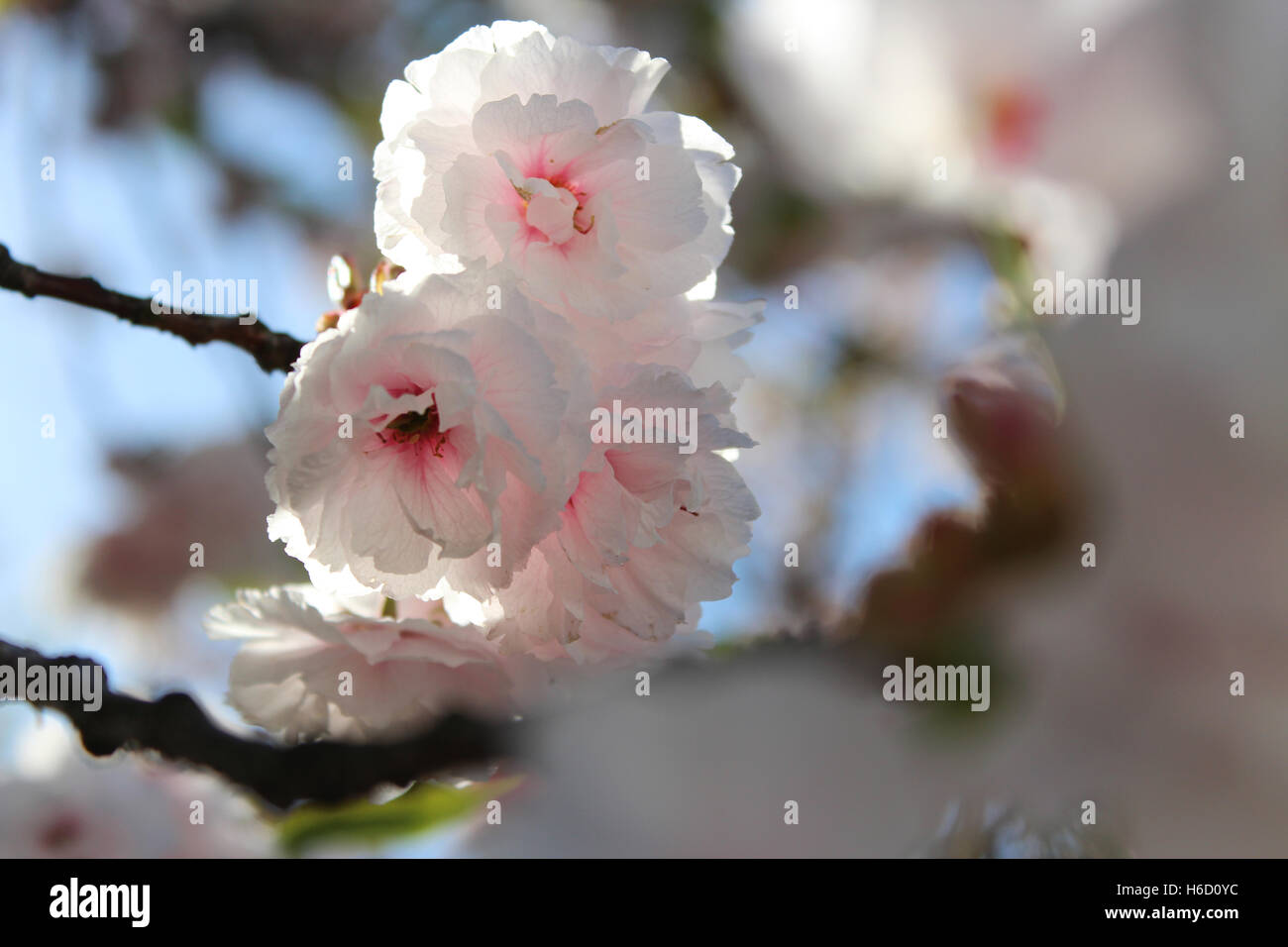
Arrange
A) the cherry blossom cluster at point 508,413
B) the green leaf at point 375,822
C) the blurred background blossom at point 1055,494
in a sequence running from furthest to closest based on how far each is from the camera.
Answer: the green leaf at point 375,822 < the cherry blossom cluster at point 508,413 < the blurred background blossom at point 1055,494

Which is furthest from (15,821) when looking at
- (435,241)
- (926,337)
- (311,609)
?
(926,337)

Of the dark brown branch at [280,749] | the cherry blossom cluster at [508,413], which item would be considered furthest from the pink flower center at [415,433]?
the dark brown branch at [280,749]

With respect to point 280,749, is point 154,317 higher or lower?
higher

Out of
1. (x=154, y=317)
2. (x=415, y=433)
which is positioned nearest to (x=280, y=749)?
(x=415, y=433)

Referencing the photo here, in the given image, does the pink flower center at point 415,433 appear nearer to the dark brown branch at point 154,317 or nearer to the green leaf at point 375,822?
the dark brown branch at point 154,317

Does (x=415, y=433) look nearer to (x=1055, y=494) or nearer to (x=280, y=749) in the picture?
(x=280, y=749)

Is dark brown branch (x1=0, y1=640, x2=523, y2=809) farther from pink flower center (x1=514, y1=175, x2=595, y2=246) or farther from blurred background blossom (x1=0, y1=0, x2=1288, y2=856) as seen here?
pink flower center (x1=514, y1=175, x2=595, y2=246)

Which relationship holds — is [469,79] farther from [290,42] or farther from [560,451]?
[290,42]

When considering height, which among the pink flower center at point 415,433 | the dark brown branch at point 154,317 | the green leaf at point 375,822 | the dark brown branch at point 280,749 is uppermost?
the dark brown branch at point 154,317
